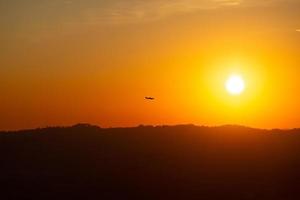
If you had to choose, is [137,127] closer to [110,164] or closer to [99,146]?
[99,146]

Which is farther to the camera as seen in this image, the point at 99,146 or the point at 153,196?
the point at 99,146

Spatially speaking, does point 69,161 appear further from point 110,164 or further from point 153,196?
point 153,196

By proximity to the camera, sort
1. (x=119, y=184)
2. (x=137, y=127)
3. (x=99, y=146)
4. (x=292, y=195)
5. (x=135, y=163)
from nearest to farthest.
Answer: (x=292, y=195)
(x=119, y=184)
(x=135, y=163)
(x=99, y=146)
(x=137, y=127)

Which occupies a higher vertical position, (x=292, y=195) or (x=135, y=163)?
(x=135, y=163)

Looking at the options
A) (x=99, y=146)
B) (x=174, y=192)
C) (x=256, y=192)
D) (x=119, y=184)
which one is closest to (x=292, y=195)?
(x=256, y=192)

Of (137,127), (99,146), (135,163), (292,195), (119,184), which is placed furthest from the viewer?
(137,127)

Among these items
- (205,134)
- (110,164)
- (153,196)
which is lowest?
(153,196)

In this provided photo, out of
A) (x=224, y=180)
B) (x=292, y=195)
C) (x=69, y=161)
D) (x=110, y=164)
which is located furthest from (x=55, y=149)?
(x=292, y=195)
